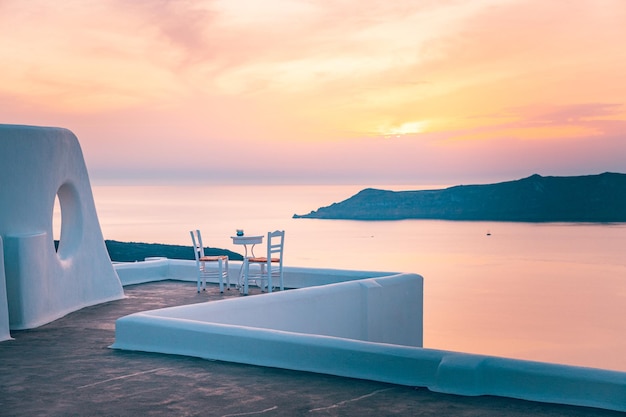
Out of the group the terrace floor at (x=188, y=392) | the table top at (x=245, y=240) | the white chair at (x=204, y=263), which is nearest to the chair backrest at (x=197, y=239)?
the white chair at (x=204, y=263)

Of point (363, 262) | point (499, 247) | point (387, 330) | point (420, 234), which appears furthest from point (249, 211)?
point (387, 330)

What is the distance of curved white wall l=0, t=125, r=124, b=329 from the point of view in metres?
8.41

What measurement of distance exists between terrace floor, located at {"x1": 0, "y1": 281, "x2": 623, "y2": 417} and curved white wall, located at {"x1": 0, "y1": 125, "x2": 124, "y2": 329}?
52.6 inches

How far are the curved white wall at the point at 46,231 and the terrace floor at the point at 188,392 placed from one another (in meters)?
1.34

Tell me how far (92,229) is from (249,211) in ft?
498

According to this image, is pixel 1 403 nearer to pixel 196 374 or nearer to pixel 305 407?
pixel 196 374

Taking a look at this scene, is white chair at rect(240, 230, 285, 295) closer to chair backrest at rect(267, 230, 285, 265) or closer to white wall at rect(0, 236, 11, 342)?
chair backrest at rect(267, 230, 285, 265)

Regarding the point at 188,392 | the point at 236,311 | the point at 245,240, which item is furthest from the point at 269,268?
the point at 188,392

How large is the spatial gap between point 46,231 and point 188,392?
4370mm

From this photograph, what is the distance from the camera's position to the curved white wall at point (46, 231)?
841cm

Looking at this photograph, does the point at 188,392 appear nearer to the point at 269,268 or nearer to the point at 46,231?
the point at 46,231

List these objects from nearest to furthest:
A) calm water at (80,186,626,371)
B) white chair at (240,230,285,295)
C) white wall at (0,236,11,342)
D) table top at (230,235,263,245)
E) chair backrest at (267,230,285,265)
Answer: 1. white wall at (0,236,11,342)
2. chair backrest at (267,230,285,265)
3. white chair at (240,230,285,295)
4. table top at (230,235,263,245)
5. calm water at (80,186,626,371)

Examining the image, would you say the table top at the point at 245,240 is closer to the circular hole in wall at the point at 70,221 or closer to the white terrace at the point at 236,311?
the white terrace at the point at 236,311

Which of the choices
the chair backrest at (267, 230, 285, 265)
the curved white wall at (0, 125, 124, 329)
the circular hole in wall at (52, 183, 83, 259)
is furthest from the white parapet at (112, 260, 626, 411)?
the circular hole in wall at (52, 183, 83, 259)
